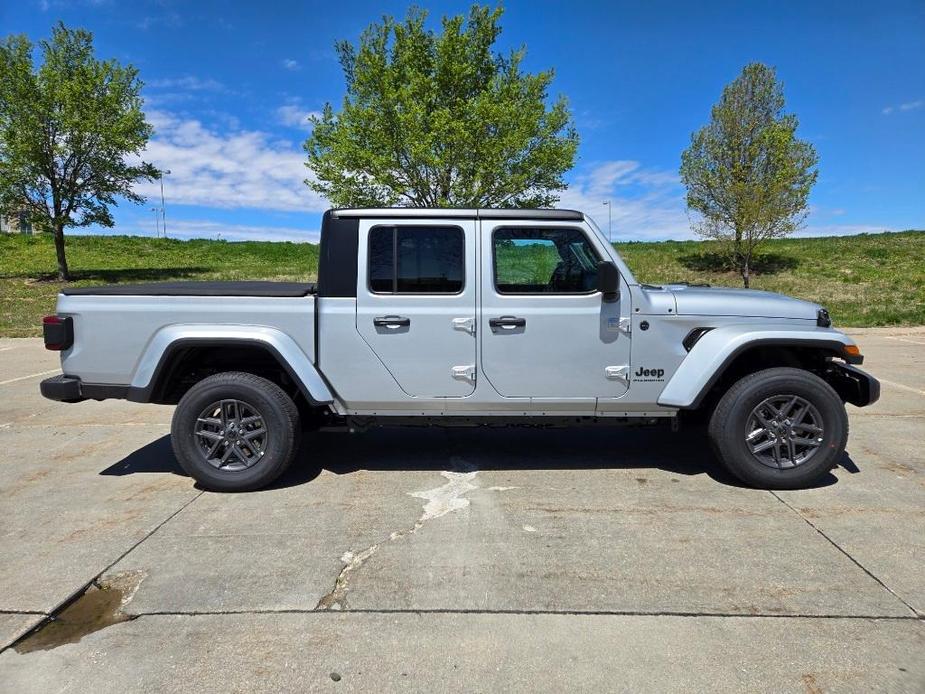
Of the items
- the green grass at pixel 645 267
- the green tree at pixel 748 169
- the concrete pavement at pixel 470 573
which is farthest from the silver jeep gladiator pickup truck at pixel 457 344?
the green tree at pixel 748 169

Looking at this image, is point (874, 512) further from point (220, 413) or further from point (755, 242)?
point (755, 242)

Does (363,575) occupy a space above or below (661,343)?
below

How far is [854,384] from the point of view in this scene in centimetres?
424

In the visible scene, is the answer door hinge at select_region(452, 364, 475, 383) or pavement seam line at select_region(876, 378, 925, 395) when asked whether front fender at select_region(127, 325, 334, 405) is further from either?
pavement seam line at select_region(876, 378, 925, 395)

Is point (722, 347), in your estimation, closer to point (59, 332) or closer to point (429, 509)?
point (429, 509)

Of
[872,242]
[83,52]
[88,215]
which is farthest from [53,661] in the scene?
[872,242]

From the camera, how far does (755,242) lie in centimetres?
2184

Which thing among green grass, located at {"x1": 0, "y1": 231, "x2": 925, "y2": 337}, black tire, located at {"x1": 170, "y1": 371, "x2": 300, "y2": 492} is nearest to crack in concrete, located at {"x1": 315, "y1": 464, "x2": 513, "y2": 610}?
black tire, located at {"x1": 170, "y1": 371, "x2": 300, "y2": 492}

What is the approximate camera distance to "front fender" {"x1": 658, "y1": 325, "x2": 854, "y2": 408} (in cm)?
402

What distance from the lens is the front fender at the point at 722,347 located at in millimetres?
4016

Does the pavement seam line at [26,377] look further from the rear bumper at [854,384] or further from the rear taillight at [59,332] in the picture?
the rear bumper at [854,384]

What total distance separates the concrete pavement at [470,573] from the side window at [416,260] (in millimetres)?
1400

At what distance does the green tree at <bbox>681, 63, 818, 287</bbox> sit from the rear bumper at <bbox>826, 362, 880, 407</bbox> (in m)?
18.5

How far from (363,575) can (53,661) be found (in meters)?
1.29
